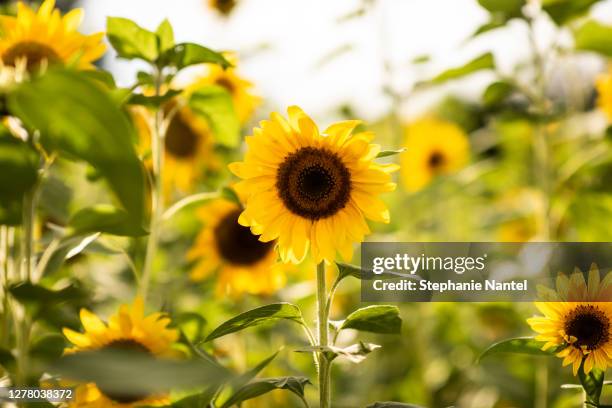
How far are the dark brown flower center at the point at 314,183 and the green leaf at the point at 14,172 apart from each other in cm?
32

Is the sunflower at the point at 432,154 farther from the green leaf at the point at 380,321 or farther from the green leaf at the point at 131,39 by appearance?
the green leaf at the point at 380,321

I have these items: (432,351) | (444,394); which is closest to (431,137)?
(432,351)

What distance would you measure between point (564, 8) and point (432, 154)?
147 cm

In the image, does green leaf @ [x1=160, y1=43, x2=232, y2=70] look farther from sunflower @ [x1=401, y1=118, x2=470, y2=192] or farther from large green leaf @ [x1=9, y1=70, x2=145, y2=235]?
sunflower @ [x1=401, y1=118, x2=470, y2=192]

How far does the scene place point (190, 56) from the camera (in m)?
0.92

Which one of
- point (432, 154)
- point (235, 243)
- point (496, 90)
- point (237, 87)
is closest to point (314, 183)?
point (496, 90)

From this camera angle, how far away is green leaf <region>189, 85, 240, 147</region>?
1.03 meters

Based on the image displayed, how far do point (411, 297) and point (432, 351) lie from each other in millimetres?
1207

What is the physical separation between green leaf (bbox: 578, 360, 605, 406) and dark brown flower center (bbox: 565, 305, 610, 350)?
0.10ft

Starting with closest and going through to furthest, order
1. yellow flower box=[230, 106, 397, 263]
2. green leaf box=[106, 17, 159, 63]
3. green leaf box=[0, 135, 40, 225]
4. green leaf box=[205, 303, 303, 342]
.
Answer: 1. green leaf box=[0, 135, 40, 225]
2. green leaf box=[205, 303, 303, 342]
3. yellow flower box=[230, 106, 397, 263]
4. green leaf box=[106, 17, 159, 63]

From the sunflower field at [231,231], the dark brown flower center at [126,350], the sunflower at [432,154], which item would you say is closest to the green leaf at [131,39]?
the sunflower field at [231,231]

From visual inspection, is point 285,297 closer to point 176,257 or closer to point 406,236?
point 406,236

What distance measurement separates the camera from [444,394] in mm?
1749

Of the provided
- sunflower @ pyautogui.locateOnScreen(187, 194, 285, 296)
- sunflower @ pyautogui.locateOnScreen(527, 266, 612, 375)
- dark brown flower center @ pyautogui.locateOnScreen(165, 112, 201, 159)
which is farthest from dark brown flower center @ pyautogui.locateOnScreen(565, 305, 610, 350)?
dark brown flower center @ pyautogui.locateOnScreen(165, 112, 201, 159)
